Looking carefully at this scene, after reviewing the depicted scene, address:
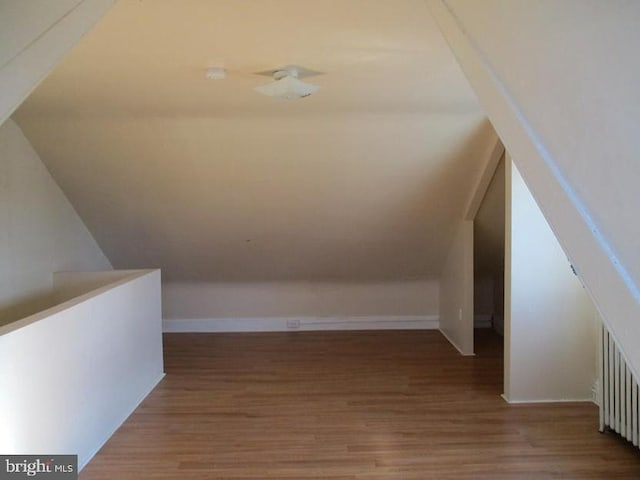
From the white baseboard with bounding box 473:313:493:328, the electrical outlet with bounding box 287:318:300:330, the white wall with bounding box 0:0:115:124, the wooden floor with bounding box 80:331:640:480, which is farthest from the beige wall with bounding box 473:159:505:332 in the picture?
the white wall with bounding box 0:0:115:124

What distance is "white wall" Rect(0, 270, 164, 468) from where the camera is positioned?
2.12m

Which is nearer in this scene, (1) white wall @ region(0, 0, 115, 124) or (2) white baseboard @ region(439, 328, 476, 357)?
(1) white wall @ region(0, 0, 115, 124)

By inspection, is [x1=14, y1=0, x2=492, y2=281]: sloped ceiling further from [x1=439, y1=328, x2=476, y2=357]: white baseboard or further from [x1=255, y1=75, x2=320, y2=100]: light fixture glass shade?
[x1=439, y1=328, x2=476, y2=357]: white baseboard

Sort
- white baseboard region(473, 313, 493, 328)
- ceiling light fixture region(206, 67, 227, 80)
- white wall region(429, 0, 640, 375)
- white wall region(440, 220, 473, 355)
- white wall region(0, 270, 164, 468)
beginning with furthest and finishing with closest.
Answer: white baseboard region(473, 313, 493, 328), white wall region(440, 220, 473, 355), ceiling light fixture region(206, 67, 227, 80), white wall region(0, 270, 164, 468), white wall region(429, 0, 640, 375)

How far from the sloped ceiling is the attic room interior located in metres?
0.02

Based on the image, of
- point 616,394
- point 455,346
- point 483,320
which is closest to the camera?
point 616,394

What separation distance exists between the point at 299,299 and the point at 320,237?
1.11 m

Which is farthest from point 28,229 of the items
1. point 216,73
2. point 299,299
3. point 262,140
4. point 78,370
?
point 299,299

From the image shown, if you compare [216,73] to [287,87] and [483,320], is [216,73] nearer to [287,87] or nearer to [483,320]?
[287,87]

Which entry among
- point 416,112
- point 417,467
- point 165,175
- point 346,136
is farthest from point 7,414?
point 416,112

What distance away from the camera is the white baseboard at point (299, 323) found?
5566 millimetres

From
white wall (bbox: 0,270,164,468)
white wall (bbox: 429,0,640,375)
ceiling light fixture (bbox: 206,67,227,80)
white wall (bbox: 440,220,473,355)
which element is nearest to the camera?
white wall (bbox: 429,0,640,375)

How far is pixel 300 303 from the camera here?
5582 mm

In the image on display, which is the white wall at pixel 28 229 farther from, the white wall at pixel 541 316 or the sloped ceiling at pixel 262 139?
the white wall at pixel 541 316
